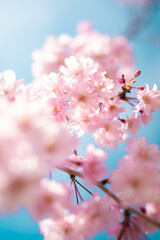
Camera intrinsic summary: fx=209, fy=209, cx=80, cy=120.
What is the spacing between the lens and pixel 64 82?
2227 mm

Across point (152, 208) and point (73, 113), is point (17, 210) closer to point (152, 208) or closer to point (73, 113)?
point (152, 208)

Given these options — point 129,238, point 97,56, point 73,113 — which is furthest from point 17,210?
point 97,56

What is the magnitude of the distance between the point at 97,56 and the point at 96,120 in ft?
13.0

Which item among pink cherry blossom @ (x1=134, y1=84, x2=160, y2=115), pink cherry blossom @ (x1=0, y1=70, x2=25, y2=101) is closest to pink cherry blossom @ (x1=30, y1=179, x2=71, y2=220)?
pink cherry blossom @ (x1=0, y1=70, x2=25, y2=101)

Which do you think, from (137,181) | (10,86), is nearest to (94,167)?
(137,181)

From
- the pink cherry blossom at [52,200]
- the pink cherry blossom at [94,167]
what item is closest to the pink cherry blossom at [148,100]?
the pink cherry blossom at [94,167]

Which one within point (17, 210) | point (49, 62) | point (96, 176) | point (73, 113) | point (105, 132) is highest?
point (49, 62)

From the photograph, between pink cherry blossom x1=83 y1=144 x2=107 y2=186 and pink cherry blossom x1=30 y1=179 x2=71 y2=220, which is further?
pink cherry blossom x1=83 y1=144 x2=107 y2=186

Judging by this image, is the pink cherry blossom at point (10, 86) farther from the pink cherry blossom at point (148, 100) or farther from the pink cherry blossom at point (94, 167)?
the pink cherry blossom at point (148, 100)

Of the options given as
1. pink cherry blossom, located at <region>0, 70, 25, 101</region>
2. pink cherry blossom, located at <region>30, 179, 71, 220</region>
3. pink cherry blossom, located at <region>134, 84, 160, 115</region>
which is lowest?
pink cherry blossom, located at <region>30, 179, 71, 220</region>

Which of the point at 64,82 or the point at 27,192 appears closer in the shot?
the point at 27,192

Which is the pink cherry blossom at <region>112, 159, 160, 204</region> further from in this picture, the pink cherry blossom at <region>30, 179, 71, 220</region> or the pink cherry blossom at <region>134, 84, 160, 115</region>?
the pink cherry blossom at <region>134, 84, 160, 115</region>

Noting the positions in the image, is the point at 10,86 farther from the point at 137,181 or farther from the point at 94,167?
the point at 137,181

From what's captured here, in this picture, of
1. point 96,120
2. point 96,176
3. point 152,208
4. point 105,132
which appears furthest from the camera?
point 105,132
